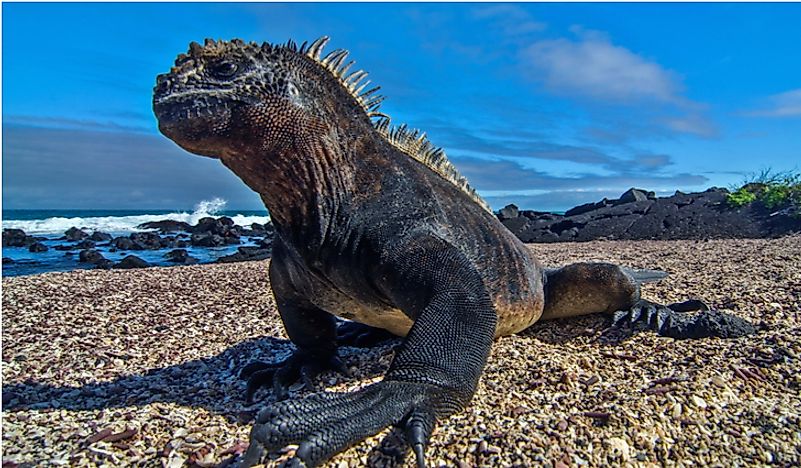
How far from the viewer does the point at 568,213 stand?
2089 cm

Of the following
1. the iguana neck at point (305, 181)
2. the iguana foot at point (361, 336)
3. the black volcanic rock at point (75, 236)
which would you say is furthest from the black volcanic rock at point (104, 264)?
the iguana neck at point (305, 181)

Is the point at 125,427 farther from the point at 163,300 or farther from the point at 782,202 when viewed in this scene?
the point at 782,202

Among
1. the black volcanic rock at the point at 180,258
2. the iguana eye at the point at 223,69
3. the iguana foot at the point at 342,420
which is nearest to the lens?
the iguana foot at the point at 342,420

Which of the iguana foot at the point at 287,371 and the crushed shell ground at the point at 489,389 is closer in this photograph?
the crushed shell ground at the point at 489,389

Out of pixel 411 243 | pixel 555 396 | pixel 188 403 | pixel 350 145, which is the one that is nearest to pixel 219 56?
pixel 350 145

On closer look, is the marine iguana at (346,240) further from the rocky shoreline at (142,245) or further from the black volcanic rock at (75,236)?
the black volcanic rock at (75,236)

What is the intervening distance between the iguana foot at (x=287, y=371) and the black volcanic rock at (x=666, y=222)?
13.2 meters

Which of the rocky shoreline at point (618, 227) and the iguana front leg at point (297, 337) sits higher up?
the rocky shoreline at point (618, 227)

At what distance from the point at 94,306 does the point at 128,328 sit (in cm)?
126

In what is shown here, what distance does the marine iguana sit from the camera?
2.29 meters

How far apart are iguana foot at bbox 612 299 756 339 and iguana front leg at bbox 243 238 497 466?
1951mm

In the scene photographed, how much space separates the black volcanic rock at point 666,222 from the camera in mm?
14180

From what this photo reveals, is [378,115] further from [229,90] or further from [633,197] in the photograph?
[633,197]

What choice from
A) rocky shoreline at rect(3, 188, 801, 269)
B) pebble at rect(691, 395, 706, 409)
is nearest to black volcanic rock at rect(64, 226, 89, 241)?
rocky shoreline at rect(3, 188, 801, 269)
